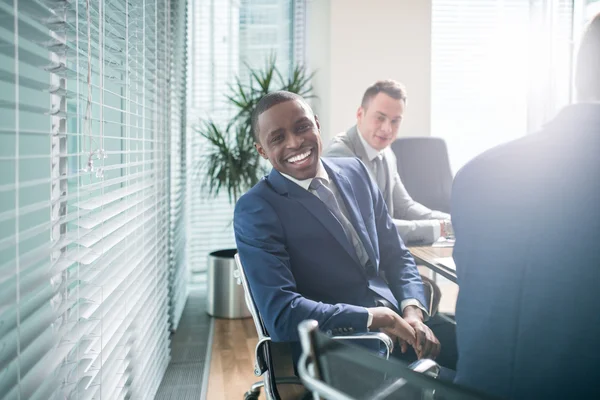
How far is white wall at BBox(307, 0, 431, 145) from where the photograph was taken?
410cm

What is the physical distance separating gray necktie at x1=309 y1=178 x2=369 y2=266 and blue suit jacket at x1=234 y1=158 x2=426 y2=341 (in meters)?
0.02

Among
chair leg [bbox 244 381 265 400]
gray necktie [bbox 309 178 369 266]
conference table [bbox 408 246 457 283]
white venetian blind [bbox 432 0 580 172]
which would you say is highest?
white venetian blind [bbox 432 0 580 172]

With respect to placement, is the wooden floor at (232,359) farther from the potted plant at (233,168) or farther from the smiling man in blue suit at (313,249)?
the smiling man in blue suit at (313,249)

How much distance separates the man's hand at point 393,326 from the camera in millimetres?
1563

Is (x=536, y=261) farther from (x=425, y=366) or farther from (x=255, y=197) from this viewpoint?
(x=255, y=197)

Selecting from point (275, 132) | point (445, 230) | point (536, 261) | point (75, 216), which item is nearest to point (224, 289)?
point (445, 230)

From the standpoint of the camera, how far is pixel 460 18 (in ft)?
14.6

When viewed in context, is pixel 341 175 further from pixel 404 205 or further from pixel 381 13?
pixel 381 13

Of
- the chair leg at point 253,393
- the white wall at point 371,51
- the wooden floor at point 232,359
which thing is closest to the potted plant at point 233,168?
the wooden floor at point 232,359

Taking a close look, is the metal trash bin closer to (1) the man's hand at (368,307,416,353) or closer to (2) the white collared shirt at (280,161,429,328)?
(2) the white collared shirt at (280,161,429,328)

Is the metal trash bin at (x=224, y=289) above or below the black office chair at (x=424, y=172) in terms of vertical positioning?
below

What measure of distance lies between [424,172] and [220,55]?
199 cm

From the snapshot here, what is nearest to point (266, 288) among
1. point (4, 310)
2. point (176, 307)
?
point (4, 310)

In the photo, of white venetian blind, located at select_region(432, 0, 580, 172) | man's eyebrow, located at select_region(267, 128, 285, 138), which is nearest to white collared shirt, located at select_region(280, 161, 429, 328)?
man's eyebrow, located at select_region(267, 128, 285, 138)
